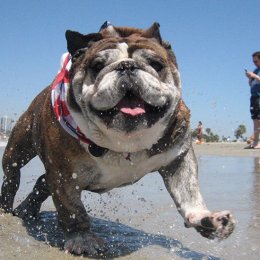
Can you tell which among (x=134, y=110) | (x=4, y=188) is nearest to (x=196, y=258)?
(x=134, y=110)

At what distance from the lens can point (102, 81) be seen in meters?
3.20

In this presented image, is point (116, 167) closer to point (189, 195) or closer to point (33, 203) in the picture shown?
point (189, 195)

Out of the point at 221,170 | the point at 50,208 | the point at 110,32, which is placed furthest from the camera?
the point at 221,170

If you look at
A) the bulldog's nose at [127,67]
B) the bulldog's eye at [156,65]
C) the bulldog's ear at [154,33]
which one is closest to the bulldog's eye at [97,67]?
the bulldog's nose at [127,67]

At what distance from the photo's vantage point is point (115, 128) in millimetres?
3209

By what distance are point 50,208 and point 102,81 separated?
2332mm

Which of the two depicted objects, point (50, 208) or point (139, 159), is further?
point (50, 208)

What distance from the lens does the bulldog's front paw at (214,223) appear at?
3.16 metres

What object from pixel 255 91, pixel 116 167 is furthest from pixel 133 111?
pixel 255 91

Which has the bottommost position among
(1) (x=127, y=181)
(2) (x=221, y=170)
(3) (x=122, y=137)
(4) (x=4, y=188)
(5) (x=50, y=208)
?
(2) (x=221, y=170)

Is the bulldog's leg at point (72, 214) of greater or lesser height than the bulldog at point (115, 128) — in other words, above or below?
below

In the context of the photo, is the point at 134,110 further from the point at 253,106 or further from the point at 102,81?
the point at 253,106

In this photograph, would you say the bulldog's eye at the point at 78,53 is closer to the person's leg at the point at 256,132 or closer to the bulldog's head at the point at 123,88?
the bulldog's head at the point at 123,88

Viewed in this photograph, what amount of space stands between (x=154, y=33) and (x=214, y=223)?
128 cm
